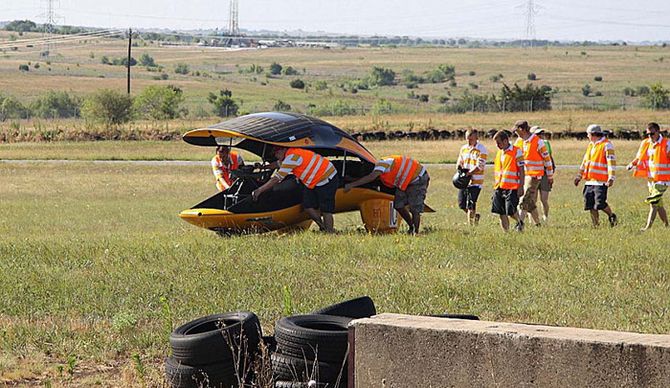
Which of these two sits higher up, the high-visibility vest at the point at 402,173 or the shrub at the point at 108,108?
the high-visibility vest at the point at 402,173

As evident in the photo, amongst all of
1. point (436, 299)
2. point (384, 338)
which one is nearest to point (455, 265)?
point (436, 299)

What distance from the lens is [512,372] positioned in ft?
21.3

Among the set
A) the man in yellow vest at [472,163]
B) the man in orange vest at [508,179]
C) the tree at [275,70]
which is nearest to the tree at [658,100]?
the man in yellow vest at [472,163]

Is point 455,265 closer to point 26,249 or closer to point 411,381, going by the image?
point 26,249

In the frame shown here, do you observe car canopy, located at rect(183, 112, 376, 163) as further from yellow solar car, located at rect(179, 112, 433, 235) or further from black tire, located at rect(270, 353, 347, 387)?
black tire, located at rect(270, 353, 347, 387)

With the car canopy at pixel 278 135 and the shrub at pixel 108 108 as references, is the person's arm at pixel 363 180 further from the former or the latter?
the shrub at pixel 108 108

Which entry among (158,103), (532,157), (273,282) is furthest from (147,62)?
(273,282)

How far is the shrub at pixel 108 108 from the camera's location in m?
71.9

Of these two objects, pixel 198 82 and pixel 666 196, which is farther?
pixel 198 82

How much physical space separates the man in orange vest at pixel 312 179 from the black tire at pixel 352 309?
27.5 feet

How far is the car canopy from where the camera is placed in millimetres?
17328

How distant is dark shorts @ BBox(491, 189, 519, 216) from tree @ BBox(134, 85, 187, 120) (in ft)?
215

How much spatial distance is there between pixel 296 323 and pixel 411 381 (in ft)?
4.58

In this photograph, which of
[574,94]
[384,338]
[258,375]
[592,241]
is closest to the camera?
[384,338]
